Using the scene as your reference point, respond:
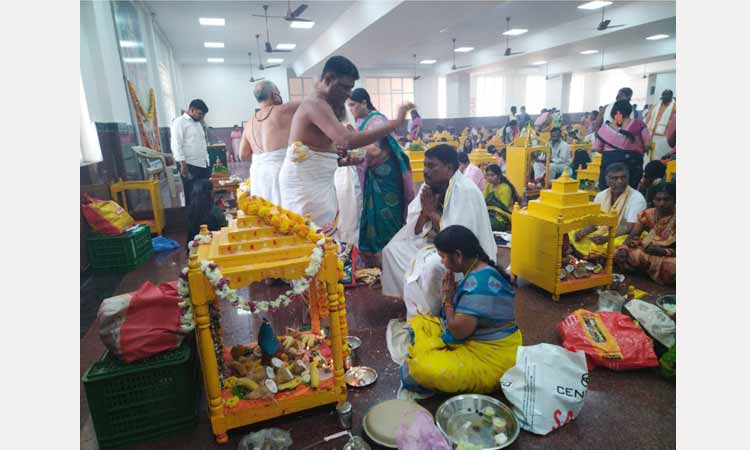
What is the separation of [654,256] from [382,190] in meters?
2.47

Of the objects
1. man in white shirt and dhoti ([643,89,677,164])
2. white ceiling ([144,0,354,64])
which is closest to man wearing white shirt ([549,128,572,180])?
man in white shirt and dhoti ([643,89,677,164])

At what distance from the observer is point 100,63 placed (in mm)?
5391

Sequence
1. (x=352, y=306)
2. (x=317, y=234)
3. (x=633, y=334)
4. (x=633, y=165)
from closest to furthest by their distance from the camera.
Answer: (x=317, y=234) → (x=633, y=334) → (x=352, y=306) → (x=633, y=165)

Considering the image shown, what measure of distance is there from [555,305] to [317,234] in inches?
86.5

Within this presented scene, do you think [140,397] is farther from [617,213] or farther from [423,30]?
[423,30]

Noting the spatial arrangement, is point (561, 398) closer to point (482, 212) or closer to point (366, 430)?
point (366, 430)

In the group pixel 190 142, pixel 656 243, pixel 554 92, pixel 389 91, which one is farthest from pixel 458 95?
pixel 656 243

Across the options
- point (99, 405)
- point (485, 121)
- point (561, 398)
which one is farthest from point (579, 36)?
point (99, 405)

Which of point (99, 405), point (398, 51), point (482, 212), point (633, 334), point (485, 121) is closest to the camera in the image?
point (99, 405)

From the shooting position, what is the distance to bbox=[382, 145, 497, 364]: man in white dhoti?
8.90 feet

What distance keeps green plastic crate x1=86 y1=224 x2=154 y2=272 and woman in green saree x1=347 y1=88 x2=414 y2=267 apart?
2631 mm

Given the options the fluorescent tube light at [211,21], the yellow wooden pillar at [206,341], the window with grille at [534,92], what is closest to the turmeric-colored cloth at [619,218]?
the yellow wooden pillar at [206,341]

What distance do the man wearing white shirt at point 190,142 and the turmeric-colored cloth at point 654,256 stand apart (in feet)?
18.9

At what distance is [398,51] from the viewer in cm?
1377
